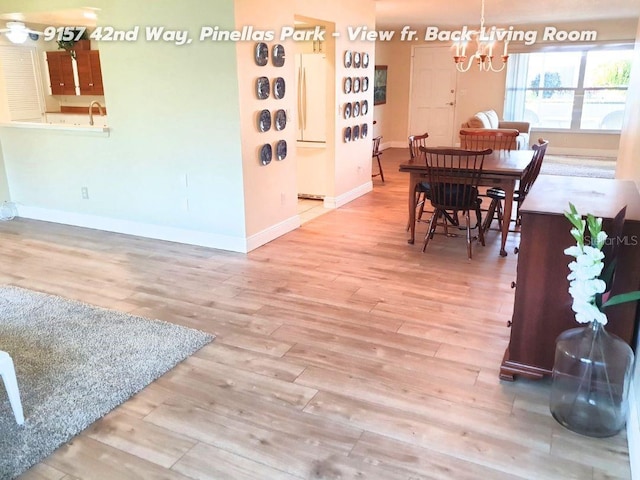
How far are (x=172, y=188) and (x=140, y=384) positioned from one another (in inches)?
101

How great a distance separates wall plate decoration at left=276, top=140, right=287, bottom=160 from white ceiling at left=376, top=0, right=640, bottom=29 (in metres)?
2.78

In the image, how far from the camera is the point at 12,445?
2111 mm

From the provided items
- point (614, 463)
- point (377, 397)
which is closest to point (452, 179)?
point (377, 397)

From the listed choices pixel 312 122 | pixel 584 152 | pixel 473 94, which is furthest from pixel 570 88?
pixel 312 122

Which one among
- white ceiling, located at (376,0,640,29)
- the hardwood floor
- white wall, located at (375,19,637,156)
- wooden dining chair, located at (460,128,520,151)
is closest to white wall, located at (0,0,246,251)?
the hardwood floor

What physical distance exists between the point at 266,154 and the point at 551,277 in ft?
9.40

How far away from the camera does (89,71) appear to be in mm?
7719

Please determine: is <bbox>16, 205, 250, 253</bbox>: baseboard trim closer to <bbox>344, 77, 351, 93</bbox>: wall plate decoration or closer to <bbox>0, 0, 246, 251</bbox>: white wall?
<bbox>0, 0, 246, 251</bbox>: white wall

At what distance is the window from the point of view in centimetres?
966

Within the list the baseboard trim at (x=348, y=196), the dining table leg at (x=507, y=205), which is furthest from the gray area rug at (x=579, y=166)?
the dining table leg at (x=507, y=205)

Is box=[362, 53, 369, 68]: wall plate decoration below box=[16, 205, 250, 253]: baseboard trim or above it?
above

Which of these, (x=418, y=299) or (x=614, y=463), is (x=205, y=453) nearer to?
(x=614, y=463)

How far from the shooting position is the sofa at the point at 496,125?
845 centimetres

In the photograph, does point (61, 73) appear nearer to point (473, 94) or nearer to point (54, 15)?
point (54, 15)
